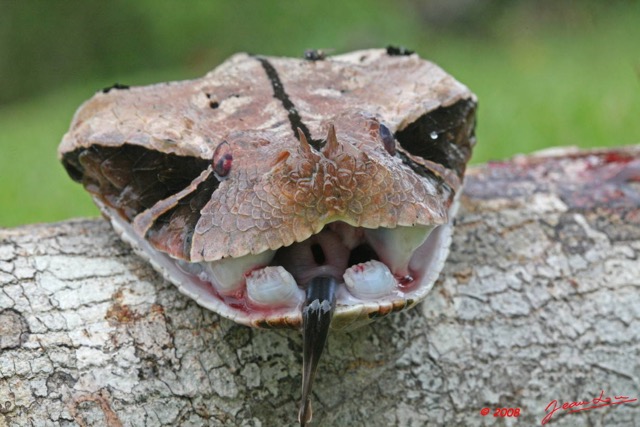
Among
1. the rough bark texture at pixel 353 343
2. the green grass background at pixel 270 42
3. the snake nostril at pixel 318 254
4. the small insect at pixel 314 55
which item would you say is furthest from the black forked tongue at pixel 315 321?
the green grass background at pixel 270 42

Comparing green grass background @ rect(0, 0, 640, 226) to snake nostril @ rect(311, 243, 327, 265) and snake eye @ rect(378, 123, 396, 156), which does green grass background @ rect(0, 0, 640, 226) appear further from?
snake nostril @ rect(311, 243, 327, 265)

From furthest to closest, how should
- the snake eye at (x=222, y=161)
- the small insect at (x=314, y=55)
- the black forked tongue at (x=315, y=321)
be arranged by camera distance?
the small insect at (x=314, y=55) < the snake eye at (x=222, y=161) < the black forked tongue at (x=315, y=321)

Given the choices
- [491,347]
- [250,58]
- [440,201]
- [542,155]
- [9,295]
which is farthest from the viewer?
[542,155]

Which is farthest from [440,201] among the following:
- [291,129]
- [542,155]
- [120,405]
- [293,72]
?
[542,155]

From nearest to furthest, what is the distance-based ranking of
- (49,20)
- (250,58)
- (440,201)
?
1. (440,201)
2. (250,58)
3. (49,20)

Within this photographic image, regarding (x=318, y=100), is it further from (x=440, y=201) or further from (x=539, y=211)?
(x=539, y=211)

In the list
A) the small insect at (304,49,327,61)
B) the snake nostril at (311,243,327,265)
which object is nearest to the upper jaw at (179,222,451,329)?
the snake nostril at (311,243,327,265)

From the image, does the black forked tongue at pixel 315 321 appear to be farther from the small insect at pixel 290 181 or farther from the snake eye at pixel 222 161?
the snake eye at pixel 222 161
